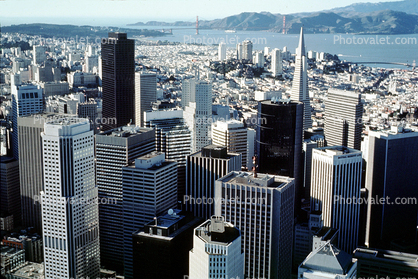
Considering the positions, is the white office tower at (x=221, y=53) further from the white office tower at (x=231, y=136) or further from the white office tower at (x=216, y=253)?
the white office tower at (x=216, y=253)

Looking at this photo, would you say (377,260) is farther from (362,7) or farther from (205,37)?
(205,37)

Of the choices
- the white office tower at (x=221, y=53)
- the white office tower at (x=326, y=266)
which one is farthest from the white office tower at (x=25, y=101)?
the white office tower at (x=221, y=53)

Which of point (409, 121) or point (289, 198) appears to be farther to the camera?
point (409, 121)

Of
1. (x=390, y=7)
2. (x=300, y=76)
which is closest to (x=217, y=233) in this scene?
(x=300, y=76)

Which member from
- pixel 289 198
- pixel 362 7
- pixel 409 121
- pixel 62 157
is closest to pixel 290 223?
pixel 289 198

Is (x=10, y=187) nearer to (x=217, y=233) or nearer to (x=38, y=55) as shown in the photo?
(x=217, y=233)

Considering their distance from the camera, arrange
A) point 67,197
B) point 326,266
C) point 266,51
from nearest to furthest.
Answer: point 326,266
point 67,197
point 266,51

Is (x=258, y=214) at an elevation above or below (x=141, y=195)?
above
